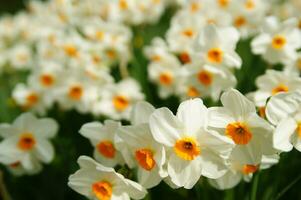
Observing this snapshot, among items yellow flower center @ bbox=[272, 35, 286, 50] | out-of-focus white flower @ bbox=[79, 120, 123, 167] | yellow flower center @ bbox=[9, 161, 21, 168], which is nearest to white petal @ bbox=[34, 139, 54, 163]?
yellow flower center @ bbox=[9, 161, 21, 168]

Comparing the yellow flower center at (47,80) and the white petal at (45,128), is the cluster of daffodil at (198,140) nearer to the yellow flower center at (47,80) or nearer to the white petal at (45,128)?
the white petal at (45,128)

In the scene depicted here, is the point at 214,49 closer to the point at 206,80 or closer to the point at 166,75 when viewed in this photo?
the point at 206,80

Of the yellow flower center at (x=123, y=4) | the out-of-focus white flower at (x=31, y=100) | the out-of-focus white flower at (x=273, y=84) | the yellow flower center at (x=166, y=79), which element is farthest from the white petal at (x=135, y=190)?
the yellow flower center at (x=123, y=4)

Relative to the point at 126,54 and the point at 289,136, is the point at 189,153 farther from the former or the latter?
the point at 126,54

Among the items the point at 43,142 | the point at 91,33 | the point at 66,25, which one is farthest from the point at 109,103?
the point at 66,25

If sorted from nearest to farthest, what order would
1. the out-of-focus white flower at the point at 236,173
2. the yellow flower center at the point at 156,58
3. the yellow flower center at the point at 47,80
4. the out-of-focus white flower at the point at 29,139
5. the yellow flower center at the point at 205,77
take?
the out-of-focus white flower at the point at 236,173 → the out-of-focus white flower at the point at 29,139 → the yellow flower center at the point at 205,77 → the yellow flower center at the point at 156,58 → the yellow flower center at the point at 47,80

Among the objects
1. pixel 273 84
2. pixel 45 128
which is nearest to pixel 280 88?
pixel 273 84
